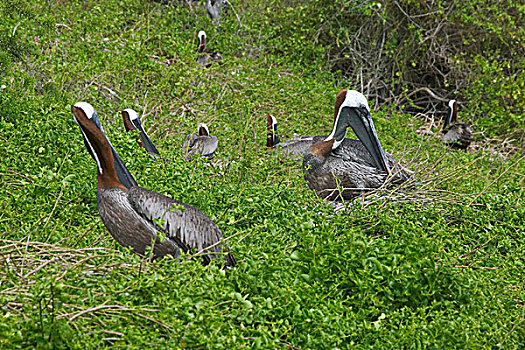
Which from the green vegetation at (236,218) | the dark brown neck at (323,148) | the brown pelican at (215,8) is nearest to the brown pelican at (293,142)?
the green vegetation at (236,218)

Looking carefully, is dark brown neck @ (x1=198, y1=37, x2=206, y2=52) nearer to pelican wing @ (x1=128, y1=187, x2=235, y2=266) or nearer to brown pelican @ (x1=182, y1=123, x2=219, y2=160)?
brown pelican @ (x1=182, y1=123, x2=219, y2=160)

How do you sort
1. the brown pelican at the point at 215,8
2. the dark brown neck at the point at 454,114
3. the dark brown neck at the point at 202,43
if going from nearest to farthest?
the dark brown neck at the point at 454,114
the dark brown neck at the point at 202,43
the brown pelican at the point at 215,8

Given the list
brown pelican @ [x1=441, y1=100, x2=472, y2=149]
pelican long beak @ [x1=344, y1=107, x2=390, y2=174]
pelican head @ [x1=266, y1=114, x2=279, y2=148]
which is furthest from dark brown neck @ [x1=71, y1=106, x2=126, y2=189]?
brown pelican @ [x1=441, y1=100, x2=472, y2=149]

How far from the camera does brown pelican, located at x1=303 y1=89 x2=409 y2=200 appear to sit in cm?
534

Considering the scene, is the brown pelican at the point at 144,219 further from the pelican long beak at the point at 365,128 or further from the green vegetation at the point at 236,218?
the pelican long beak at the point at 365,128

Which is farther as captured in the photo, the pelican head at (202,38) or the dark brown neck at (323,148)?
the pelican head at (202,38)

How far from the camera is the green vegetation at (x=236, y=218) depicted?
2.75 metres

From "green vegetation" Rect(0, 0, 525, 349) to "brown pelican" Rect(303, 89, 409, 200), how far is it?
8.6 inches

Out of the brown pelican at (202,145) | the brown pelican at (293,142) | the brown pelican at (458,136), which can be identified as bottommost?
the brown pelican at (458,136)

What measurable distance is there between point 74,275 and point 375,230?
7.00ft

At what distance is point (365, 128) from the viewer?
5516mm

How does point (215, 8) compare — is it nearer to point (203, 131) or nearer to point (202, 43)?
point (202, 43)

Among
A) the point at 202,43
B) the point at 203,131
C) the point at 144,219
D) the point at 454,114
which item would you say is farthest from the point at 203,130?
the point at 454,114

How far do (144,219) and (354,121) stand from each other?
256cm
